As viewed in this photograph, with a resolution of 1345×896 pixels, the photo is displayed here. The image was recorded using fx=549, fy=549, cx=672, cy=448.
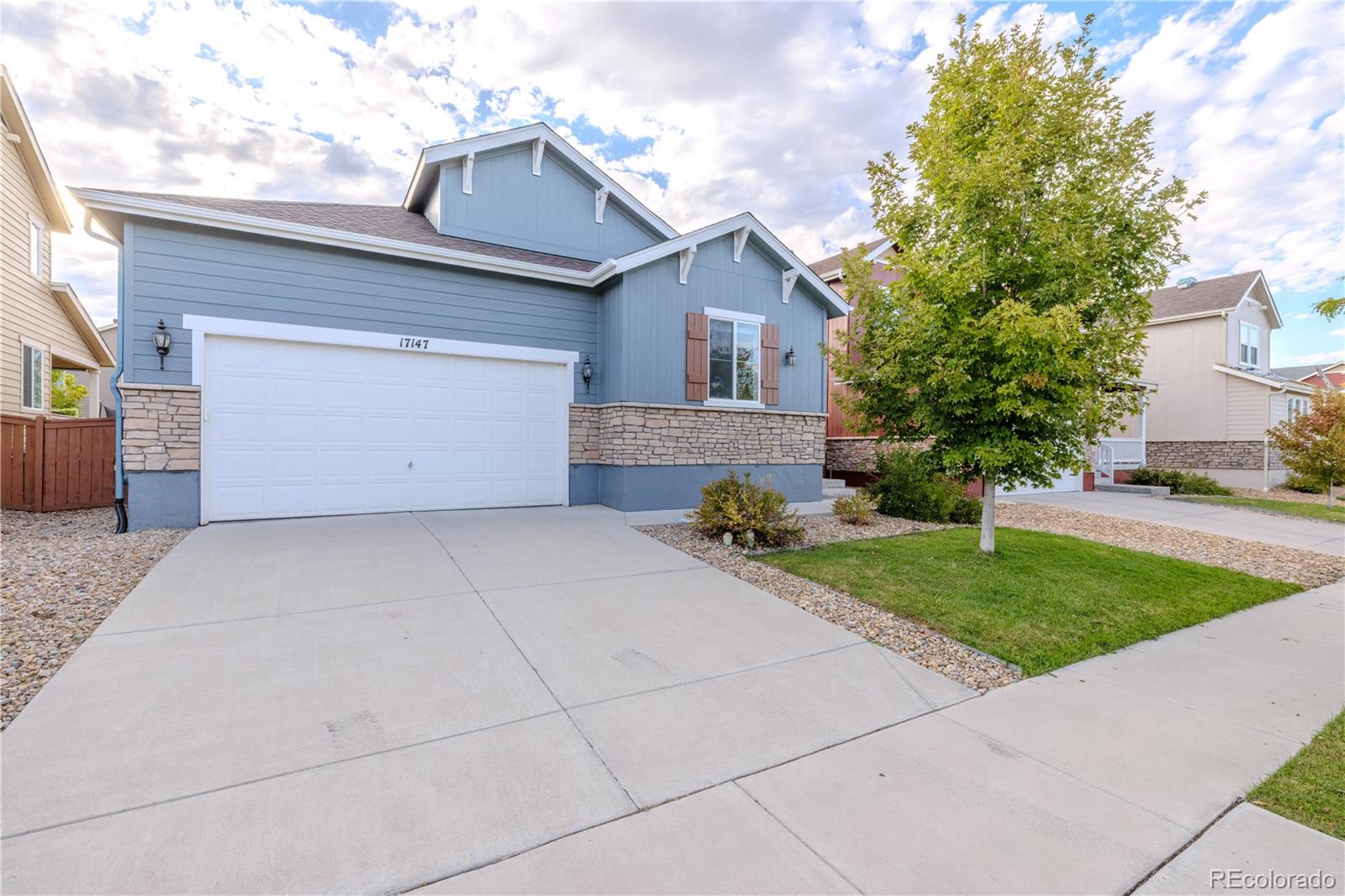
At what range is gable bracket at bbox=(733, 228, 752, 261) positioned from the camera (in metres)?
9.70

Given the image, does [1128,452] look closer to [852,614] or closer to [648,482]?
[648,482]

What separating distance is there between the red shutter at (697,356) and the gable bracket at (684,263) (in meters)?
0.59

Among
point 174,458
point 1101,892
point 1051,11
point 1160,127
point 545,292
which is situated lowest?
point 1101,892

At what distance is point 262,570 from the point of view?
16.5 feet

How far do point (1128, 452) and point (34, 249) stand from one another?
96.0 feet

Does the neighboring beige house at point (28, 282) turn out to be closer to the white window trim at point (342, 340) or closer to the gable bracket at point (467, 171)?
the white window trim at point (342, 340)

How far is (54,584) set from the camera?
4508 mm

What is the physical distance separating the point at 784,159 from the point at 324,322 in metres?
10.2

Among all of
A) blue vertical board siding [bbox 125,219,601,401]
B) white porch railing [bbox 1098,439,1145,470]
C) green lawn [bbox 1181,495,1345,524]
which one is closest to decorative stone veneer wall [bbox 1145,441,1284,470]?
white porch railing [bbox 1098,439,1145,470]

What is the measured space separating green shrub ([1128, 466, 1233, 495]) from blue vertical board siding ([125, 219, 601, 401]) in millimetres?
16879

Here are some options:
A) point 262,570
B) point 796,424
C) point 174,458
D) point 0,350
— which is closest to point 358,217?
point 174,458

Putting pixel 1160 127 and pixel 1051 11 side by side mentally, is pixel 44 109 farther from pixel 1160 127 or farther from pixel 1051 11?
pixel 1160 127

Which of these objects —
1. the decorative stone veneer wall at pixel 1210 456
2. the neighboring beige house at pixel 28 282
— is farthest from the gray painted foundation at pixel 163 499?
the decorative stone veneer wall at pixel 1210 456

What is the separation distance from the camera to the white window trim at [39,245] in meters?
11.3
